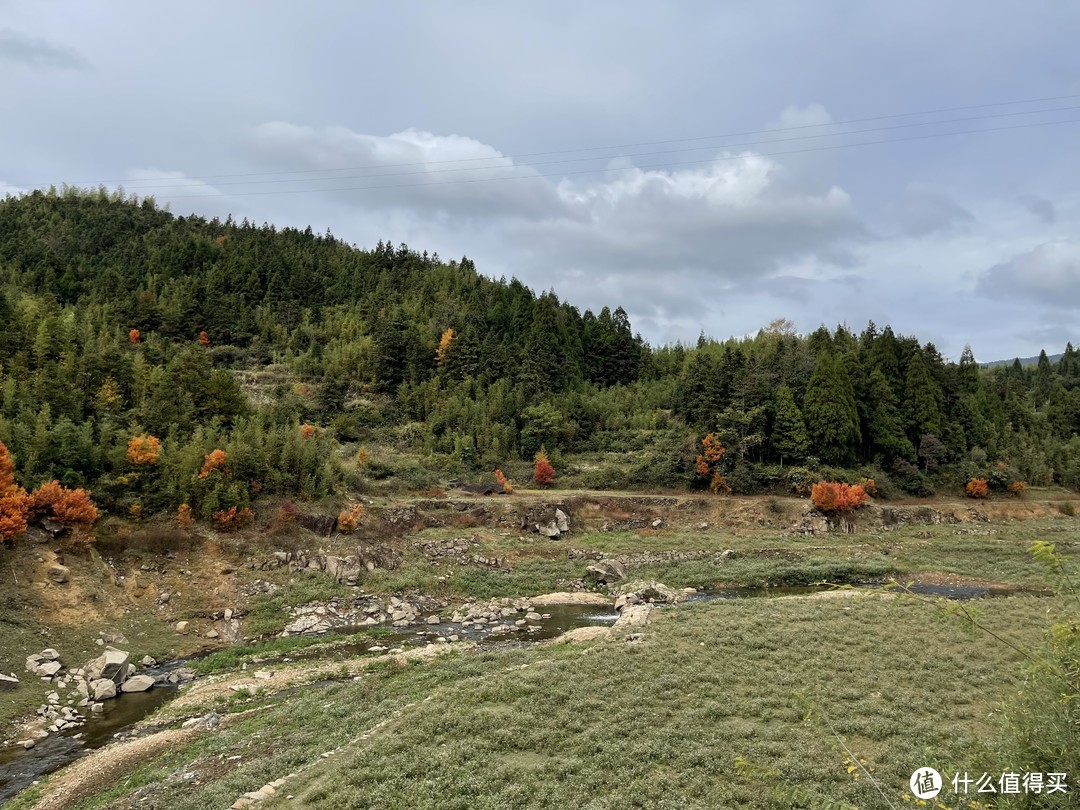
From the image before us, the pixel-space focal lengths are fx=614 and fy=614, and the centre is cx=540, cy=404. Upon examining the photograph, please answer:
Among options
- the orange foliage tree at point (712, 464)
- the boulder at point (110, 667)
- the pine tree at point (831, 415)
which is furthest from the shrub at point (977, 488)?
the boulder at point (110, 667)

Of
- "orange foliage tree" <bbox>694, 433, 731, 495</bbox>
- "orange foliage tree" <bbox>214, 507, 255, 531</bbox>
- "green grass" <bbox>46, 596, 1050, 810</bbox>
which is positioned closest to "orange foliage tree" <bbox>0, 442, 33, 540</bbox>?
"orange foliage tree" <bbox>214, 507, 255, 531</bbox>

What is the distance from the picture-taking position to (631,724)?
12984 millimetres

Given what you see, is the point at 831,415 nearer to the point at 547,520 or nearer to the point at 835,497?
the point at 835,497

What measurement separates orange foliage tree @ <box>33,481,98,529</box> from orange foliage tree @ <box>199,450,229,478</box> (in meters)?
5.86

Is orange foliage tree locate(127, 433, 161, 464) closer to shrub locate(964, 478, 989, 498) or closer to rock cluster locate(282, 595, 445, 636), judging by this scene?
rock cluster locate(282, 595, 445, 636)

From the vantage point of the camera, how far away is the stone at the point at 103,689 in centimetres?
1942

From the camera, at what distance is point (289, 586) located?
3083cm

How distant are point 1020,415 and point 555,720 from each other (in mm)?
72338

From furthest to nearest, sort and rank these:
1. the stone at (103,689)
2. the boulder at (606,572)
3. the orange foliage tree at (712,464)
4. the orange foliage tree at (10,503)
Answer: the orange foliage tree at (712,464) < the boulder at (606,572) < the orange foliage tree at (10,503) < the stone at (103,689)

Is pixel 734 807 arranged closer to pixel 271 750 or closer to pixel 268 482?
pixel 271 750

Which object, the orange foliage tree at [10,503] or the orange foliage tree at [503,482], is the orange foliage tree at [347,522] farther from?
the orange foliage tree at [10,503]

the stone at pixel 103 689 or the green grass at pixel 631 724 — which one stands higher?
the green grass at pixel 631 724

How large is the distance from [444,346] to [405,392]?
7332mm

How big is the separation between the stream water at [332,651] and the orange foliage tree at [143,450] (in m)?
13.6
